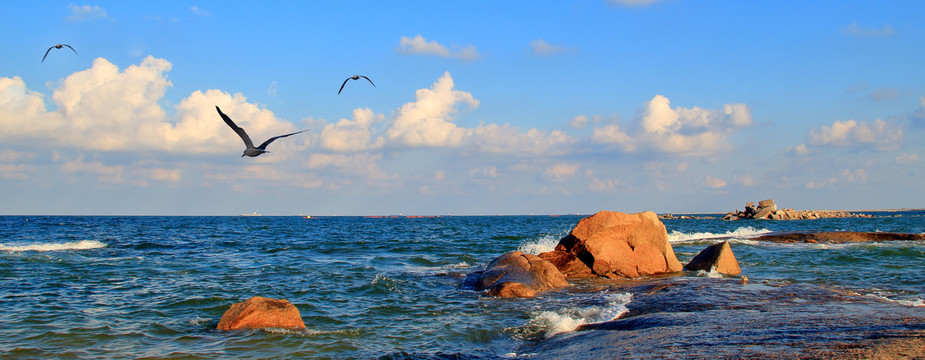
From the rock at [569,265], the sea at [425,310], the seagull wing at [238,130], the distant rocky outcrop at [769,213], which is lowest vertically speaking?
the sea at [425,310]

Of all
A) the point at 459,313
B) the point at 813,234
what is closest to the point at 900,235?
the point at 813,234

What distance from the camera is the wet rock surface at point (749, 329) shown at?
22.0 ft

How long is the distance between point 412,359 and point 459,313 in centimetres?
355

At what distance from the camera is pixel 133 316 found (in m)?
12.3

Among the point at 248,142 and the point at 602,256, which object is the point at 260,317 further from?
the point at 602,256

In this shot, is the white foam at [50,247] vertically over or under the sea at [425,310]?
over

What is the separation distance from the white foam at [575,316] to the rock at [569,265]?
4526 millimetres

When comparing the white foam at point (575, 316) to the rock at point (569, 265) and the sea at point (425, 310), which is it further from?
the rock at point (569, 265)

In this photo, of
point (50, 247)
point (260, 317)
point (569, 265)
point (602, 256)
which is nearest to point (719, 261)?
point (602, 256)

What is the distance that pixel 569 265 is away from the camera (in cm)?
1777

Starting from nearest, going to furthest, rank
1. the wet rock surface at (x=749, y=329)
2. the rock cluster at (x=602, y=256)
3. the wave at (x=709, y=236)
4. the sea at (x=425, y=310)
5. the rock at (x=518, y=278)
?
the wet rock surface at (x=749, y=329) < the sea at (x=425, y=310) < the rock at (x=518, y=278) < the rock cluster at (x=602, y=256) < the wave at (x=709, y=236)

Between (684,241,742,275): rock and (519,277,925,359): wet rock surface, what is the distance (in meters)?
4.59

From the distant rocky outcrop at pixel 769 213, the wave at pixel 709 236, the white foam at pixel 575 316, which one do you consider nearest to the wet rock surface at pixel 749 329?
the white foam at pixel 575 316

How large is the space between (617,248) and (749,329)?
31.0ft
